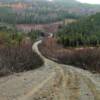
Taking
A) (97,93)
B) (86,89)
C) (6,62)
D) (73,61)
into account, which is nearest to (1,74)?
(6,62)

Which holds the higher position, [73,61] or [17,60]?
[17,60]

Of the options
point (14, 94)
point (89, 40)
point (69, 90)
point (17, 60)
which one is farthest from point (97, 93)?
point (89, 40)

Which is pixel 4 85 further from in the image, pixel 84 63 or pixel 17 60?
pixel 84 63

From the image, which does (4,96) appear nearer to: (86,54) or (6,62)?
(6,62)

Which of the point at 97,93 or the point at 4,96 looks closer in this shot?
the point at 4,96

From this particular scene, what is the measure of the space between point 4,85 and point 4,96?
5519 millimetres

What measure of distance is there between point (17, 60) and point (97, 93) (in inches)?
1000

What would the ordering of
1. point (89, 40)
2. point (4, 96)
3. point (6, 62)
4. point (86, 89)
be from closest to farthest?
1. point (4, 96)
2. point (86, 89)
3. point (6, 62)
4. point (89, 40)

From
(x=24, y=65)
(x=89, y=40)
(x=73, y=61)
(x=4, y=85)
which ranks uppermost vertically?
(x=4, y=85)

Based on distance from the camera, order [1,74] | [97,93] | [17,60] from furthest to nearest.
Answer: [17,60] → [1,74] → [97,93]

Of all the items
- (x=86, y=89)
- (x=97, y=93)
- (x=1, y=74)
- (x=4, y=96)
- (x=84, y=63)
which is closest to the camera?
(x=4, y=96)

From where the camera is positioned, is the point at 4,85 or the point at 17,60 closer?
the point at 4,85

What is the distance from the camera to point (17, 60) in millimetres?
49688

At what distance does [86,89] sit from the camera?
27.7m
